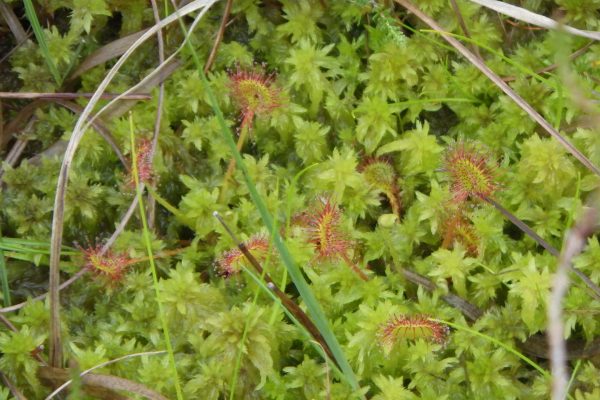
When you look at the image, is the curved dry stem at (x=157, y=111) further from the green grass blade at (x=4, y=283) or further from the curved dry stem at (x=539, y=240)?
the curved dry stem at (x=539, y=240)

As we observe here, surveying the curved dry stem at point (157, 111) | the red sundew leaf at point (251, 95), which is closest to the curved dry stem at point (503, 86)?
the red sundew leaf at point (251, 95)

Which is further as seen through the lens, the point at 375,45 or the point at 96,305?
the point at 375,45

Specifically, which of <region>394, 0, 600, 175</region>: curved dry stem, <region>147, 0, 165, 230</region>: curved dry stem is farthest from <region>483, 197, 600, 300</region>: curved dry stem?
<region>147, 0, 165, 230</region>: curved dry stem

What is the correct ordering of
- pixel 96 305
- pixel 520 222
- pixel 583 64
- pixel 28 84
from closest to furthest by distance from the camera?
1. pixel 520 222
2. pixel 96 305
3. pixel 583 64
4. pixel 28 84

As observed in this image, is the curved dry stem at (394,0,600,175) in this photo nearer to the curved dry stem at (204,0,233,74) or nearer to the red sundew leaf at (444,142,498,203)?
the red sundew leaf at (444,142,498,203)

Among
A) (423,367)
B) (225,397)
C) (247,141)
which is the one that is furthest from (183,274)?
(423,367)

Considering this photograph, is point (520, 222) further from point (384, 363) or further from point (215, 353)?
point (215, 353)

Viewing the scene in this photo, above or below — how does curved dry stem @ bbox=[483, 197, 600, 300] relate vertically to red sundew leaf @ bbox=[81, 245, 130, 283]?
above
